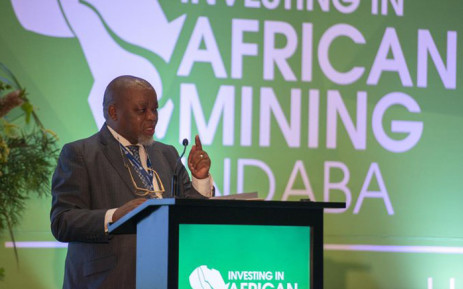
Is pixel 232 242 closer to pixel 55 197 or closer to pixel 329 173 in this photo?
pixel 55 197

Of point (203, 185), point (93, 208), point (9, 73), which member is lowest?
point (93, 208)

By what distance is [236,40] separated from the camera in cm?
508

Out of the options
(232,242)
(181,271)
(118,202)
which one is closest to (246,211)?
(232,242)

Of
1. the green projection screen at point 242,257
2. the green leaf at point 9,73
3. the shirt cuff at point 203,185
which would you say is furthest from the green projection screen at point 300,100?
the green projection screen at point 242,257

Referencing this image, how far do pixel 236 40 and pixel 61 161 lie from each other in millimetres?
2015

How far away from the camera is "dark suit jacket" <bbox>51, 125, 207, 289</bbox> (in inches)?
124

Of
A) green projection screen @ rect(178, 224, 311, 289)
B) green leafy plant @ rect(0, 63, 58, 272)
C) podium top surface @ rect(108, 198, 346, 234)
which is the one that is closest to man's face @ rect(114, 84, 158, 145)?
green leafy plant @ rect(0, 63, 58, 272)

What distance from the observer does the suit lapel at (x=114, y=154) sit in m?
3.40

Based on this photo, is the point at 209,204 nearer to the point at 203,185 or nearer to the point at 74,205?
the point at 203,185

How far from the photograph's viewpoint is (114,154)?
136 inches

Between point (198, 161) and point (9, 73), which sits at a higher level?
point (9, 73)

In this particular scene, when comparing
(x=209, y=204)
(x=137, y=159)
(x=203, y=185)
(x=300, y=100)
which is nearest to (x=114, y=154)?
(x=137, y=159)

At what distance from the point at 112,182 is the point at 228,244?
40.1 inches

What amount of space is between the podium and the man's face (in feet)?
2.82
